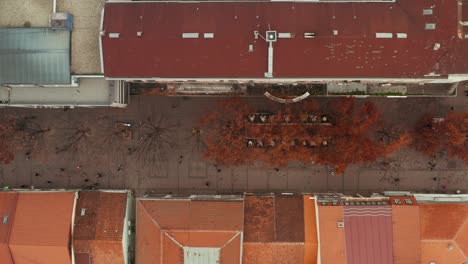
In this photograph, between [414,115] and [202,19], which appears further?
[414,115]

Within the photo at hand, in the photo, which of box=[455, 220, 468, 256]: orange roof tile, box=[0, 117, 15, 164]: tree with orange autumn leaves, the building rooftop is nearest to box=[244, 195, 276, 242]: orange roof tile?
the building rooftop

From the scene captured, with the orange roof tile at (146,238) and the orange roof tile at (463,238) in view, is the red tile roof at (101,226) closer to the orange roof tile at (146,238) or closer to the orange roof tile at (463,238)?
the orange roof tile at (146,238)

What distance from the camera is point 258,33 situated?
147ft

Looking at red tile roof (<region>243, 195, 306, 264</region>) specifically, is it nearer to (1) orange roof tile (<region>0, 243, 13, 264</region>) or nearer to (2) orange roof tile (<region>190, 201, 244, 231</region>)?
(2) orange roof tile (<region>190, 201, 244, 231</region>)

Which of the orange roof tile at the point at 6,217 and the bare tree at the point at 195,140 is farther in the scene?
the bare tree at the point at 195,140

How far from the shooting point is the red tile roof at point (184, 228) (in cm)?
5084

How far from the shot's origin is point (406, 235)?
49438mm

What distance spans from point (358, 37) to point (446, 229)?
87.6ft

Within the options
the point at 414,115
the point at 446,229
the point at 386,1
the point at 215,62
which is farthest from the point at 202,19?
the point at 446,229

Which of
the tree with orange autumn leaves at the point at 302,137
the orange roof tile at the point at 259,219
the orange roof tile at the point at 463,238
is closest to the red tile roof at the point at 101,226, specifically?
the tree with orange autumn leaves at the point at 302,137

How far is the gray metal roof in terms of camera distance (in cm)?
4903

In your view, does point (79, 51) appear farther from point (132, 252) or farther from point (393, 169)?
point (393, 169)

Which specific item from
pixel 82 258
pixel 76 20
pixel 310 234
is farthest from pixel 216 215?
pixel 76 20

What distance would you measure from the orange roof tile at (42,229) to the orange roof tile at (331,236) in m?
32.8
